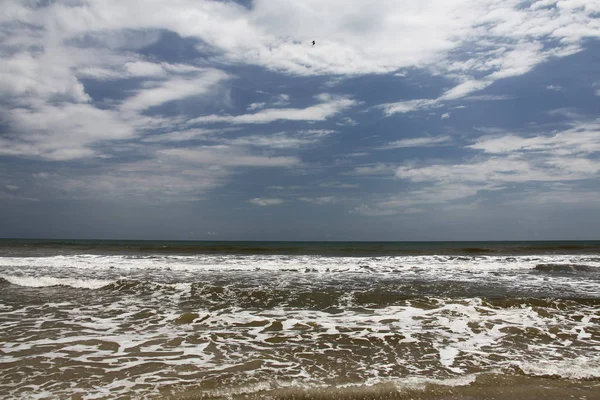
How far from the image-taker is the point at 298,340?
812cm

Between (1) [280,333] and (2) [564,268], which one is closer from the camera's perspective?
(1) [280,333]

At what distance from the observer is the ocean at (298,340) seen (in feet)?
18.6

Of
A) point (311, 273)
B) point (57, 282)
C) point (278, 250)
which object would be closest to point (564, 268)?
point (311, 273)

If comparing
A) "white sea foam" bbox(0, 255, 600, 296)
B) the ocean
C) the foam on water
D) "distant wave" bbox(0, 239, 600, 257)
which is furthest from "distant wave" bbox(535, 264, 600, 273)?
"distant wave" bbox(0, 239, 600, 257)

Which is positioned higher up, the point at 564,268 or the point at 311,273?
Answer: the point at 564,268

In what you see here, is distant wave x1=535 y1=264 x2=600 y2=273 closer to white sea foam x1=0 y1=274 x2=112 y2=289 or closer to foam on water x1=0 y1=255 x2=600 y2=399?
foam on water x1=0 y1=255 x2=600 y2=399

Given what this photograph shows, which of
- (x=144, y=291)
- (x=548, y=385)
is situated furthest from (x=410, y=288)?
(x=144, y=291)

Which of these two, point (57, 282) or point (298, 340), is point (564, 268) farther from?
point (57, 282)

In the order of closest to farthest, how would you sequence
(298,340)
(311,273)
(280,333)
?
(298,340) < (280,333) < (311,273)

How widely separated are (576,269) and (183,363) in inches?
963

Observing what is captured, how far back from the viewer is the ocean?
5.68 m

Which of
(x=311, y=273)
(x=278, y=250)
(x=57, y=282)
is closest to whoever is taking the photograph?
(x=57, y=282)

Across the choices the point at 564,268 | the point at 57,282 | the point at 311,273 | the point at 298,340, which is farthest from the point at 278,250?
the point at 298,340

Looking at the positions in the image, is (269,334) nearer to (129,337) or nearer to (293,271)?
(129,337)
